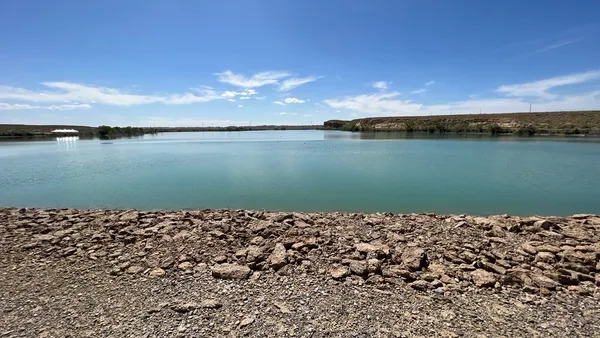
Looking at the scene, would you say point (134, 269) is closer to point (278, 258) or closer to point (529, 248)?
point (278, 258)

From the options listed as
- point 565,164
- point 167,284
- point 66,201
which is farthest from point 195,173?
point 565,164

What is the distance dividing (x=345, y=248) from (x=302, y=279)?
1.44 metres

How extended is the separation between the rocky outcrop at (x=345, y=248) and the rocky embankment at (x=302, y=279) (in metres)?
0.03

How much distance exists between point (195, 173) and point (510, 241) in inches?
716

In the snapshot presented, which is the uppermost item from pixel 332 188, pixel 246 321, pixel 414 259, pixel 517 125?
pixel 517 125

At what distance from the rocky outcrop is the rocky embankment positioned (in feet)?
0.10

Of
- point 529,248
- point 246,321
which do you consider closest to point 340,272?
point 246,321

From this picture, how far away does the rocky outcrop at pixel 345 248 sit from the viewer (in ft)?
15.9

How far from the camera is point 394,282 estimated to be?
185 inches

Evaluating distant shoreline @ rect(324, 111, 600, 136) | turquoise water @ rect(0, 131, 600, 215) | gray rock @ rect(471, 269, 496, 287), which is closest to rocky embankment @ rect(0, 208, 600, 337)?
gray rock @ rect(471, 269, 496, 287)

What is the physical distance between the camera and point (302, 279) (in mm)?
4844

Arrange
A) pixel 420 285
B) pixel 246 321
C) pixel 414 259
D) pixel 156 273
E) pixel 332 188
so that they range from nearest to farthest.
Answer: pixel 246 321
pixel 420 285
pixel 156 273
pixel 414 259
pixel 332 188

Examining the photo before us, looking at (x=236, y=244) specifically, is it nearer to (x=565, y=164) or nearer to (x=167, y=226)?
(x=167, y=226)

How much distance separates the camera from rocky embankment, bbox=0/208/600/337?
3732 mm
